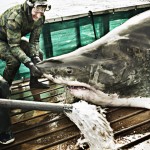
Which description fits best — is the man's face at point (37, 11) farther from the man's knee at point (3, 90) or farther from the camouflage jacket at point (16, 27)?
the man's knee at point (3, 90)

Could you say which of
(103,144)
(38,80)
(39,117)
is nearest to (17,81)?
(38,80)

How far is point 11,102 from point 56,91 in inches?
97.6

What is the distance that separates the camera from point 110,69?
11.1 ft

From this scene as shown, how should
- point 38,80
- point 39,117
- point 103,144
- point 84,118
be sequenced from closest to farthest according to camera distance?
point 84,118
point 103,144
point 39,117
point 38,80

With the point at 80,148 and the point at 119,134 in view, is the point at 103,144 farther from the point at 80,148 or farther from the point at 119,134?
the point at 119,134

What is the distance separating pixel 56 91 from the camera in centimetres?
464

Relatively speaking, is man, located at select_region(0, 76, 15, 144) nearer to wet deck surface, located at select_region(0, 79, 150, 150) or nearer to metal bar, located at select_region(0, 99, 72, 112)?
wet deck surface, located at select_region(0, 79, 150, 150)

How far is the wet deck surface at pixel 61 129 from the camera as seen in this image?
9.69 ft

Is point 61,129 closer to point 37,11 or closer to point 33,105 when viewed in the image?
point 33,105

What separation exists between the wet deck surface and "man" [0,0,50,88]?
61 centimetres

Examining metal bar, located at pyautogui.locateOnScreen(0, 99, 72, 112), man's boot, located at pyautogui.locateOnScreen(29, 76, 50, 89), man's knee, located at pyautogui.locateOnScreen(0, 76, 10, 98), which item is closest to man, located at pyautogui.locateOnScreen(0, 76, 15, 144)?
man's knee, located at pyautogui.locateOnScreen(0, 76, 10, 98)

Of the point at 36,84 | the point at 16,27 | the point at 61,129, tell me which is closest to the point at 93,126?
the point at 61,129

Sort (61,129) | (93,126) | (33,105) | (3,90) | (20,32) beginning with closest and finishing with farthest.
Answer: (33,105), (93,126), (3,90), (61,129), (20,32)

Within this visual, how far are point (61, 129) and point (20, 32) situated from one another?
1571 millimetres
